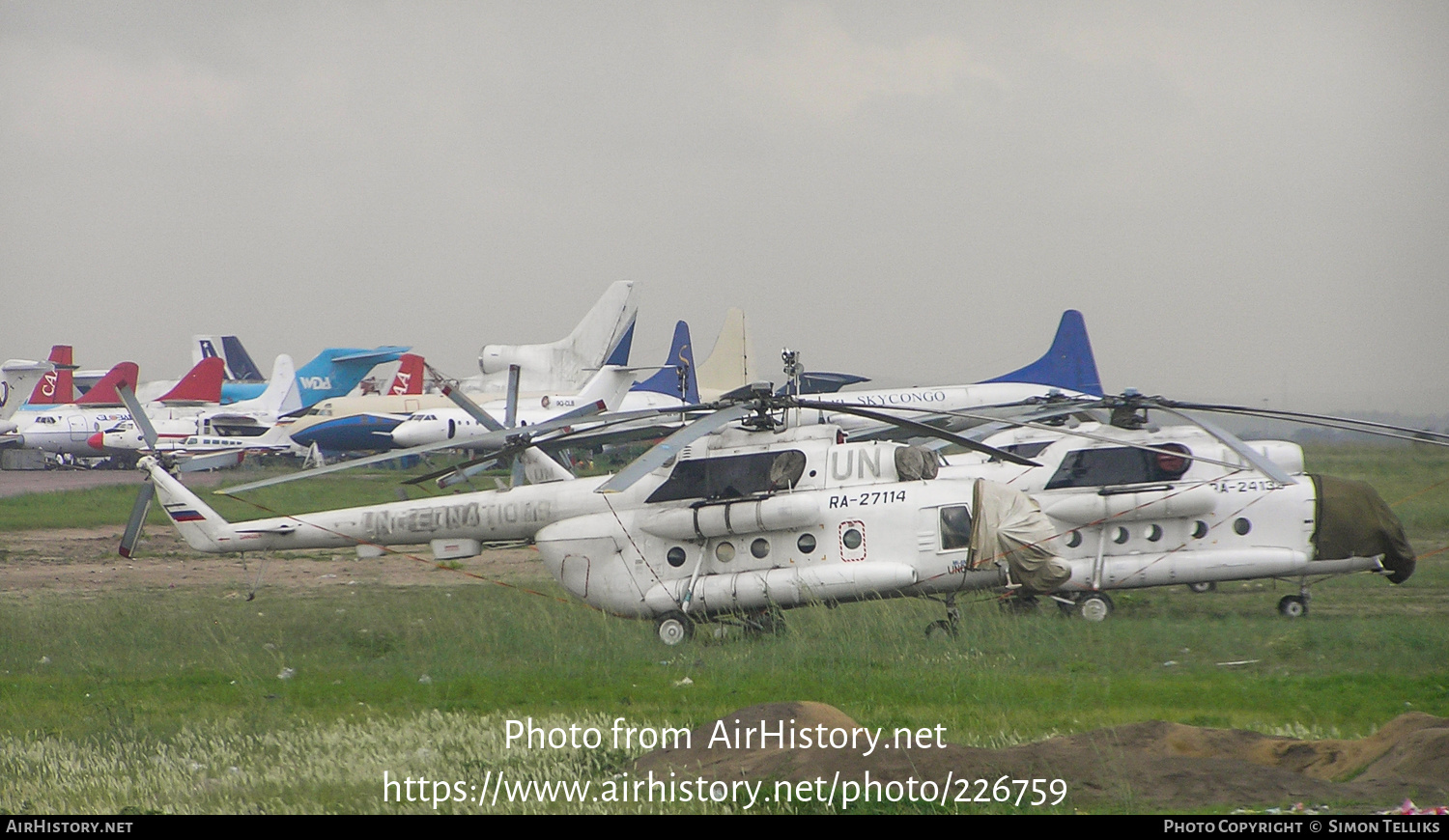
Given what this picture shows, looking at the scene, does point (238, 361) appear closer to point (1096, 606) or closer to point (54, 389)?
point (54, 389)

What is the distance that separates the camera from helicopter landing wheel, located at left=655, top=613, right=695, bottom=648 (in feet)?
37.5

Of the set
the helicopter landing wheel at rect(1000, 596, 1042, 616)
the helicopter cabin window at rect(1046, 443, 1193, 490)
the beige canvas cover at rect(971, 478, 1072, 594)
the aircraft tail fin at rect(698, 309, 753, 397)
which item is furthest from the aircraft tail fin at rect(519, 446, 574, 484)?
the aircraft tail fin at rect(698, 309, 753, 397)

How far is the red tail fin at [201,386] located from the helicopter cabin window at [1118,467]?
3769 cm

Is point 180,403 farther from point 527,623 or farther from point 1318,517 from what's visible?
point 1318,517

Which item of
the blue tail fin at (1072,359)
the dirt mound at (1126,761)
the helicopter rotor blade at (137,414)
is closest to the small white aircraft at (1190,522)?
the dirt mound at (1126,761)

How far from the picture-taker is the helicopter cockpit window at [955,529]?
11.2m

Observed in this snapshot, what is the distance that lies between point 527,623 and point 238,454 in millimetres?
3299

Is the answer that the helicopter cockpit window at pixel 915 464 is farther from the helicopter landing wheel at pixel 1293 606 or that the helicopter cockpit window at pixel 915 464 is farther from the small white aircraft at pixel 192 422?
the small white aircraft at pixel 192 422

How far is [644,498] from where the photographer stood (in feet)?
39.3

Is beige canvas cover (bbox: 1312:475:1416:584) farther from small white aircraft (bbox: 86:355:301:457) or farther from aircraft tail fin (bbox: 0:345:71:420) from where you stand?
aircraft tail fin (bbox: 0:345:71:420)

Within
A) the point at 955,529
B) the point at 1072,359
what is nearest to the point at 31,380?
the point at 1072,359

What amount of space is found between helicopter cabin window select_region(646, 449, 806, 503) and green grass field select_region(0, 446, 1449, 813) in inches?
51.9
